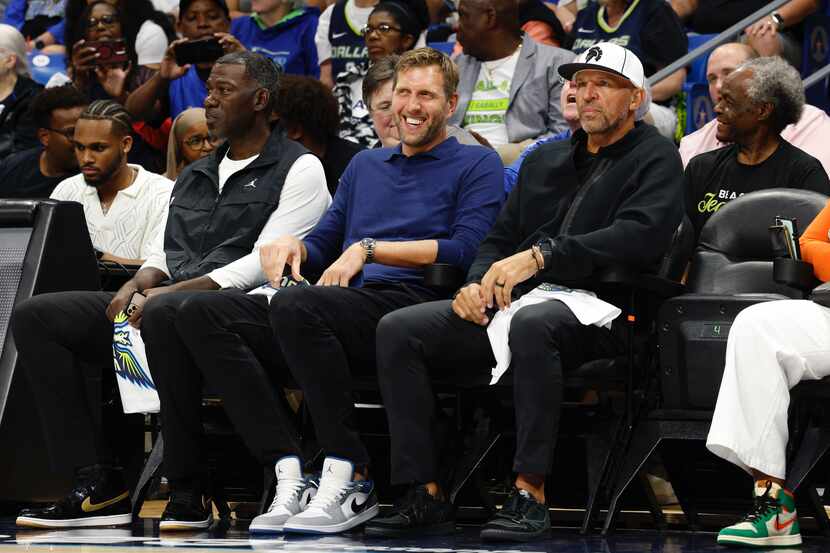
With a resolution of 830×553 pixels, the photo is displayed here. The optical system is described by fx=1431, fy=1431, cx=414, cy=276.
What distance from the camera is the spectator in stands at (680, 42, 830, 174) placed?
18.3 ft

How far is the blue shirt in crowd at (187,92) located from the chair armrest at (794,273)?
4130 millimetres

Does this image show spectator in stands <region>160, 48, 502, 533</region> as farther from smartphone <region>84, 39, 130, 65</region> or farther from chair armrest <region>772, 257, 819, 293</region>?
smartphone <region>84, 39, 130, 65</region>

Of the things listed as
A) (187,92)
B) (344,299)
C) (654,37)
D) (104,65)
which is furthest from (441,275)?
(104,65)

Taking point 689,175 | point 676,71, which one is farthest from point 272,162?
point 676,71

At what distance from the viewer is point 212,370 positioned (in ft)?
14.0

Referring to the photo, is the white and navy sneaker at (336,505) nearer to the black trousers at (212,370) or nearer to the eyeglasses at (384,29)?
the black trousers at (212,370)

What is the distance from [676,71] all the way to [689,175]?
1619 millimetres

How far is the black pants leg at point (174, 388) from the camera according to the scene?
4328 mm

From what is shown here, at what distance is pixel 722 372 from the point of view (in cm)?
400

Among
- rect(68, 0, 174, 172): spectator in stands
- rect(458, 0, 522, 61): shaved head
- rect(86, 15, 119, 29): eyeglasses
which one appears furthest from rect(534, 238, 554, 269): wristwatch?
rect(86, 15, 119, 29): eyeglasses

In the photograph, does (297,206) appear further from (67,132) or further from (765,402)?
(67,132)

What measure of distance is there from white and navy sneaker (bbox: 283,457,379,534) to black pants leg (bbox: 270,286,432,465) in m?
0.05

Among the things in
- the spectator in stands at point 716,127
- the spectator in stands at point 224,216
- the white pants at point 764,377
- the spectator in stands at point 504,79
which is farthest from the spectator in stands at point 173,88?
the white pants at point 764,377

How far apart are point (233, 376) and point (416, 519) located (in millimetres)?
727
